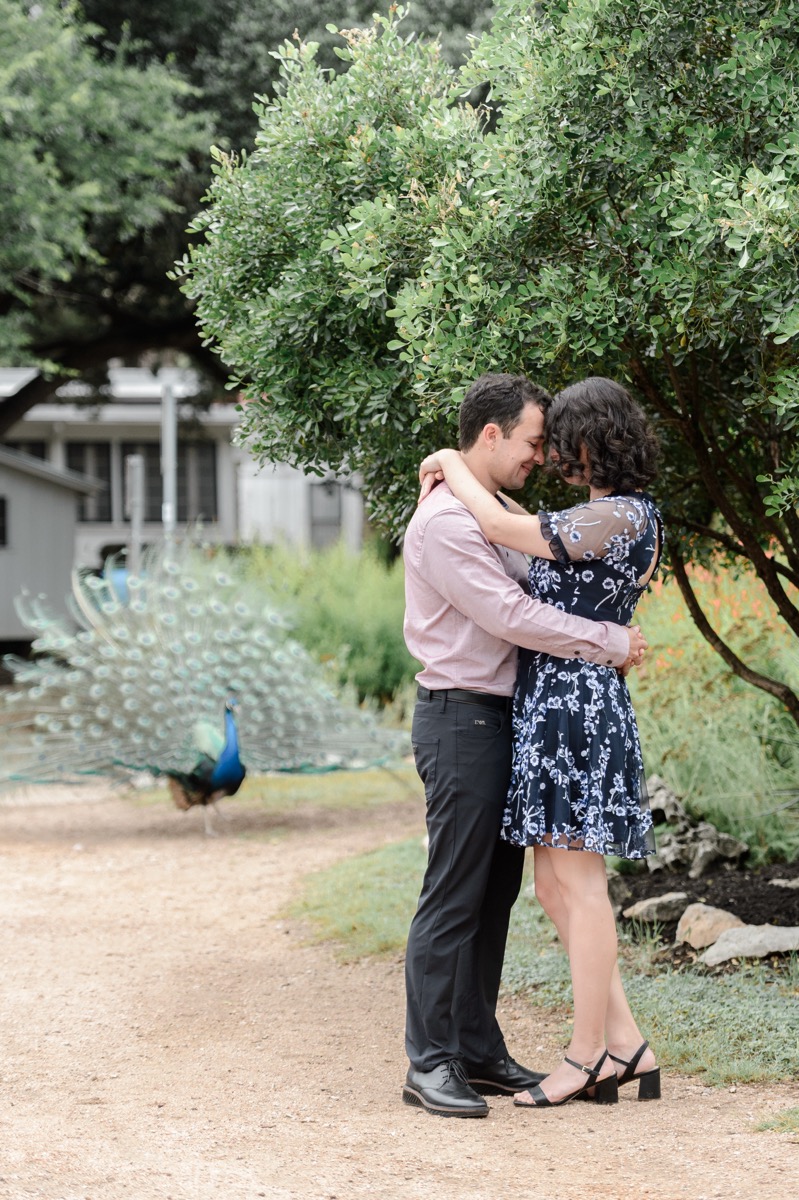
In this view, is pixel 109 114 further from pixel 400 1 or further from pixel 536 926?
pixel 536 926

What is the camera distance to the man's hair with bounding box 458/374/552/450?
13.8 ft

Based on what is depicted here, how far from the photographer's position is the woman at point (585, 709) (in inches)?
162

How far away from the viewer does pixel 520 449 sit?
427 cm

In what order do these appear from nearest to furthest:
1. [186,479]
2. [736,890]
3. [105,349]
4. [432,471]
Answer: [432,471] < [736,890] < [105,349] < [186,479]

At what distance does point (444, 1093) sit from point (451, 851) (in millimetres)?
728

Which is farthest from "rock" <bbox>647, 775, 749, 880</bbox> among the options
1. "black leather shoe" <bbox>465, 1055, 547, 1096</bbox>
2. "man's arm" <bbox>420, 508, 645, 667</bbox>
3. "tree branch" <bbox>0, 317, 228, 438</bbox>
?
"tree branch" <bbox>0, 317, 228, 438</bbox>

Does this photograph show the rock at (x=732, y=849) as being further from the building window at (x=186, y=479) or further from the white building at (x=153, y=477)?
the building window at (x=186, y=479)

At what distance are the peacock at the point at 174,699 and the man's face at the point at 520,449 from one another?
549cm

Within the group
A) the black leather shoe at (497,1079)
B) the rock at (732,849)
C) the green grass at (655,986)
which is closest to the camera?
the black leather shoe at (497,1079)

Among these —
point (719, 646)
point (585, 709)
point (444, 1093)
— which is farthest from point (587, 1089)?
point (719, 646)

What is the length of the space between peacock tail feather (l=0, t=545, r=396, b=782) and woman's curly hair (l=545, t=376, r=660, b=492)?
5783 mm

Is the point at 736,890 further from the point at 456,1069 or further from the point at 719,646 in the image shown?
the point at 456,1069

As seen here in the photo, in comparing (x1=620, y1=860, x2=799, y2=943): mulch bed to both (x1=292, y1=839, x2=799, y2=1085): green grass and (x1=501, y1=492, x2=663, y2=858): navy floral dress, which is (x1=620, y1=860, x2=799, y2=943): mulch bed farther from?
(x1=501, y1=492, x2=663, y2=858): navy floral dress

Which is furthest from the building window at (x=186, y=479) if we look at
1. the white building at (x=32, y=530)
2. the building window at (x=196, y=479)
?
the white building at (x=32, y=530)
